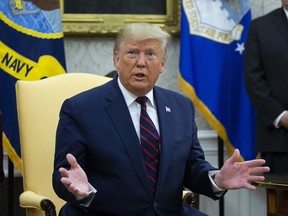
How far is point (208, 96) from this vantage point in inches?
209

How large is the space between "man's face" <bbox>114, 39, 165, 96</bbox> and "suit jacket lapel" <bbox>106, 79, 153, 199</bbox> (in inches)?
3.0

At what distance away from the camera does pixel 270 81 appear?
4.82 m

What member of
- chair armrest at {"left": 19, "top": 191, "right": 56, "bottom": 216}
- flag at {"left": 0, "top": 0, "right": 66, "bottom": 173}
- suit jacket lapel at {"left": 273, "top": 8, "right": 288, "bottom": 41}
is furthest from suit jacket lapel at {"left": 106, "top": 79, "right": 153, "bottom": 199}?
suit jacket lapel at {"left": 273, "top": 8, "right": 288, "bottom": 41}

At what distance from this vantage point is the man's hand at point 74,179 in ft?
8.53

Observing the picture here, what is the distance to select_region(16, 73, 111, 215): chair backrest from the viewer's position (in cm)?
360

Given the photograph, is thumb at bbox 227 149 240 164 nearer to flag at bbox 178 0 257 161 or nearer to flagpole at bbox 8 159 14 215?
flagpole at bbox 8 159 14 215

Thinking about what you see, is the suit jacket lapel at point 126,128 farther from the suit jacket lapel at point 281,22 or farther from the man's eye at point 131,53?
the suit jacket lapel at point 281,22

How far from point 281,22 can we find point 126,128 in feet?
7.63

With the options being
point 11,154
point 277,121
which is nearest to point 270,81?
point 277,121

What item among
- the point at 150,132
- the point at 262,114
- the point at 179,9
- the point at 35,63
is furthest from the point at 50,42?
the point at 150,132

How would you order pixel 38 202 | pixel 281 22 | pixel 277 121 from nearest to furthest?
1. pixel 38 202
2. pixel 277 121
3. pixel 281 22

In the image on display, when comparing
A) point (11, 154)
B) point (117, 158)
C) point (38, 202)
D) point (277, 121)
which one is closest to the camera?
point (117, 158)

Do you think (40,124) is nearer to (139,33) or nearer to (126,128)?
(126,128)

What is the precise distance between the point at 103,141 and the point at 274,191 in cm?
92
